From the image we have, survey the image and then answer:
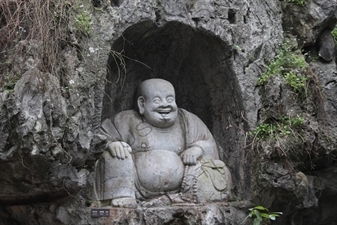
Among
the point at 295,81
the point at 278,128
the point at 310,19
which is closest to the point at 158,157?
the point at 278,128

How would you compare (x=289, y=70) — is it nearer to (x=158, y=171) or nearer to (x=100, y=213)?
(x=158, y=171)

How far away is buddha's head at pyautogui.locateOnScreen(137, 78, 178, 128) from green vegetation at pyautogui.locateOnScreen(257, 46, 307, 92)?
0.93 meters

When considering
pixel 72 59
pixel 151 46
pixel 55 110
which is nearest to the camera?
pixel 55 110

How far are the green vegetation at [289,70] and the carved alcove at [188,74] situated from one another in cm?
37

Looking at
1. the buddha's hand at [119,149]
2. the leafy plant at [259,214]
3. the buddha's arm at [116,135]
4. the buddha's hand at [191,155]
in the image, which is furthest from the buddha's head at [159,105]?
the leafy plant at [259,214]

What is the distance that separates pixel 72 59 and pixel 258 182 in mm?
2146

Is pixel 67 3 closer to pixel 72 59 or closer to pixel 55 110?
pixel 72 59

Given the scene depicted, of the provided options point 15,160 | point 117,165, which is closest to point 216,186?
point 117,165

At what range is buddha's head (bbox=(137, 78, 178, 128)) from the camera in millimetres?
7340

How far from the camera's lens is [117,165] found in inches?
272

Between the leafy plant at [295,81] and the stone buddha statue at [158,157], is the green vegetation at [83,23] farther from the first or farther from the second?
the leafy plant at [295,81]

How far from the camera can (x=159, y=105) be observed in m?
7.34

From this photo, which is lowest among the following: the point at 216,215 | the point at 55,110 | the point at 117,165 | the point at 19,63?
the point at 216,215

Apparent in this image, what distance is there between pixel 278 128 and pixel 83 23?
7.07 ft
